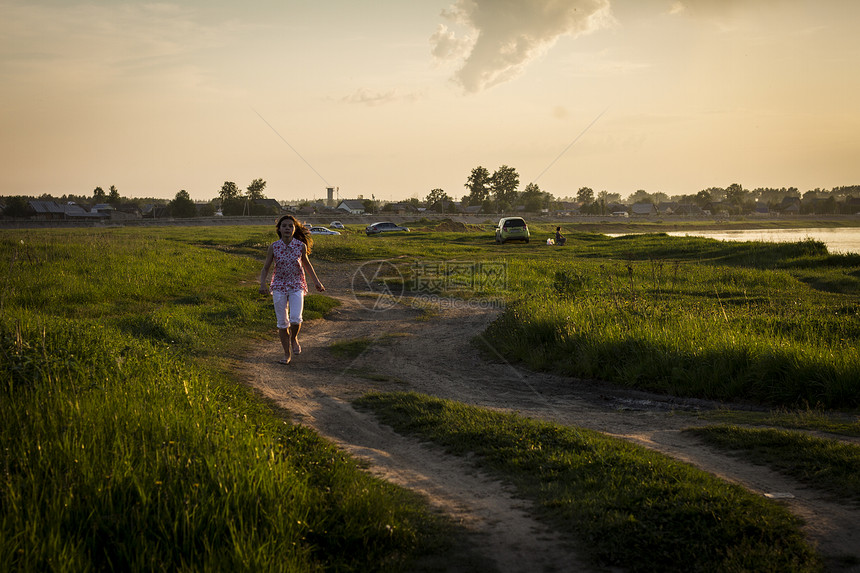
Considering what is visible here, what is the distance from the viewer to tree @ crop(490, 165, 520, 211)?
14188 cm

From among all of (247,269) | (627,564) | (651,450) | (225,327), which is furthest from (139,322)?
(247,269)

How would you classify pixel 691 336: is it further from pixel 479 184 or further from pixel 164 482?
pixel 479 184

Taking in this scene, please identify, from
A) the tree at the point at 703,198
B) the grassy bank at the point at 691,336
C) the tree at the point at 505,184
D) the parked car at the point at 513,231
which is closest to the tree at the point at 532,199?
the tree at the point at 505,184

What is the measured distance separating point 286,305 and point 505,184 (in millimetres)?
136429

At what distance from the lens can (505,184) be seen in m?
142

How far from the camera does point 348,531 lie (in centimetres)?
403

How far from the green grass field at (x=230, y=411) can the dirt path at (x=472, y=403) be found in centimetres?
34

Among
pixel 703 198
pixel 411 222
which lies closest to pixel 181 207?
pixel 411 222

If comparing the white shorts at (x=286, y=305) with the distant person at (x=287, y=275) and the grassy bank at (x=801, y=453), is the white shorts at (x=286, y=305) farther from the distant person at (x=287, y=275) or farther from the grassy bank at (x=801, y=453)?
the grassy bank at (x=801, y=453)

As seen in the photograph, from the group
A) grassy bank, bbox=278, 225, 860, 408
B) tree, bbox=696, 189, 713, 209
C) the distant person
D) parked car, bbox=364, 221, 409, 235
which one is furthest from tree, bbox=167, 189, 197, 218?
tree, bbox=696, 189, 713, 209

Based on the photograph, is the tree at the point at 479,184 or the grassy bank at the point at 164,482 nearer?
the grassy bank at the point at 164,482

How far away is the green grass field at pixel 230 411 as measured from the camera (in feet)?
12.1

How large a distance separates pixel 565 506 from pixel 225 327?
900 centimetres

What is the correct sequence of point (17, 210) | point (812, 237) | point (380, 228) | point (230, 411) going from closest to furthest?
point (230, 411) → point (812, 237) → point (380, 228) → point (17, 210)
